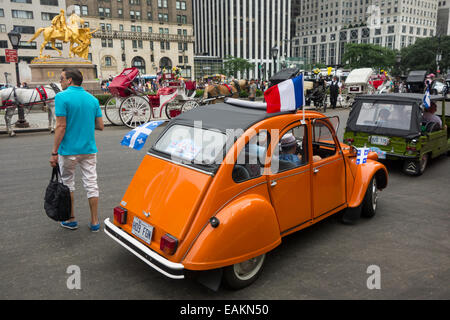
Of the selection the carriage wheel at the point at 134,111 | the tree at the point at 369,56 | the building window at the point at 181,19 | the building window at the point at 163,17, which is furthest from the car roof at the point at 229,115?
the building window at the point at 181,19

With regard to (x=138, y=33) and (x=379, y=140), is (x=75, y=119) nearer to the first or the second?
(x=379, y=140)

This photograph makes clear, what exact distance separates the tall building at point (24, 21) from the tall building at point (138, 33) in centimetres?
664

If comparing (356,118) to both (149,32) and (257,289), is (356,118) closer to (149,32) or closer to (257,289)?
(257,289)

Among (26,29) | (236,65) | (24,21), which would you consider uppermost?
(24,21)

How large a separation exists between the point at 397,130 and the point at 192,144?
5.59 metres

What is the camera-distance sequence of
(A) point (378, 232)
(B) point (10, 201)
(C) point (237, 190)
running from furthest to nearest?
1. (B) point (10, 201)
2. (A) point (378, 232)
3. (C) point (237, 190)

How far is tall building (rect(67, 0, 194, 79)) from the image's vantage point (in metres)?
76.1

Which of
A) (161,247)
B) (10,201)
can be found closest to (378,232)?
(161,247)

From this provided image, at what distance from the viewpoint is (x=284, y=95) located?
12.0ft

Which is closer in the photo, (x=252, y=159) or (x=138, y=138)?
(x=252, y=159)

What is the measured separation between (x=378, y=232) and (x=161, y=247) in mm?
3134

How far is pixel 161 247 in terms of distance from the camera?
312 cm

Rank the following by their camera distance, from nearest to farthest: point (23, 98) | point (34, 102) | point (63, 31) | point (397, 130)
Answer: point (397, 130)
point (23, 98)
point (34, 102)
point (63, 31)

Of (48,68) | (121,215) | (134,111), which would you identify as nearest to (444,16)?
(48,68)
